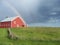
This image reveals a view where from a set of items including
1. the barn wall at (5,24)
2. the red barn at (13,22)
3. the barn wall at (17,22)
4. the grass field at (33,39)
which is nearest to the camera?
the grass field at (33,39)

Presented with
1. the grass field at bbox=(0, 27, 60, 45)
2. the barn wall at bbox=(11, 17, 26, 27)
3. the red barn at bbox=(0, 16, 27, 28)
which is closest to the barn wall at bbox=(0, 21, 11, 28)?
the red barn at bbox=(0, 16, 27, 28)

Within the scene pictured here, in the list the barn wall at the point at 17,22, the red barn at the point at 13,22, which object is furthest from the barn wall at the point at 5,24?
the barn wall at the point at 17,22

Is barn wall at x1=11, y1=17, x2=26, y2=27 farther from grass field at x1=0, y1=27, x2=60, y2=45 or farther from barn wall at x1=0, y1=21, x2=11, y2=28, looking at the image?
grass field at x1=0, y1=27, x2=60, y2=45

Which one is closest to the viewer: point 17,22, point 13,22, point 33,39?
point 33,39

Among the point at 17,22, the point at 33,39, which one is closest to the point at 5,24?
the point at 17,22

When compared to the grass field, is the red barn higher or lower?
higher

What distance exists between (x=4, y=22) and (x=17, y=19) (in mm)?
5466

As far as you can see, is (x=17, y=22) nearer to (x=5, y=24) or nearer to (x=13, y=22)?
(x=13, y=22)

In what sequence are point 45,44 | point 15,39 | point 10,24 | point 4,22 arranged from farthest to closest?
point 4,22 → point 10,24 → point 15,39 → point 45,44

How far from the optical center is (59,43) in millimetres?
22656

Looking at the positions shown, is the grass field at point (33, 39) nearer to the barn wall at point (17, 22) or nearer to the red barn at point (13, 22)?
the red barn at point (13, 22)

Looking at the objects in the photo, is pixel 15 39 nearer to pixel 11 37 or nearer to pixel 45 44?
pixel 11 37

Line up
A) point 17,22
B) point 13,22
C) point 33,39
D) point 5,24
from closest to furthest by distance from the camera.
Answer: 1. point 33,39
2. point 13,22
3. point 17,22
4. point 5,24

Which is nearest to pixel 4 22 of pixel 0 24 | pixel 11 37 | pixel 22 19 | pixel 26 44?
pixel 0 24
